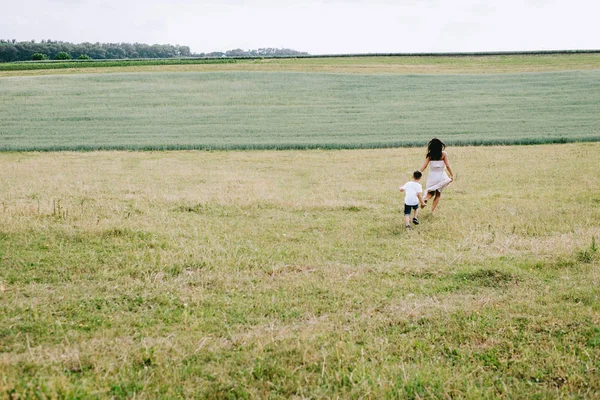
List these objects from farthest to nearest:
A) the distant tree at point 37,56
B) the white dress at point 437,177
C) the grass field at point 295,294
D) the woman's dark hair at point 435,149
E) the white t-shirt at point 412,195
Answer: the distant tree at point 37,56, the white dress at point 437,177, the woman's dark hair at point 435,149, the white t-shirt at point 412,195, the grass field at point 295,294

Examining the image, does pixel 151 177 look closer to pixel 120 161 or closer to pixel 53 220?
pixel 120 161

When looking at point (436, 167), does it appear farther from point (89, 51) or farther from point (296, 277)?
point (89, 51)

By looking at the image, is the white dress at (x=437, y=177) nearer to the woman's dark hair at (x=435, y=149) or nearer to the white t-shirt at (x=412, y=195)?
the woman's dark hair at (x=435, y=149)

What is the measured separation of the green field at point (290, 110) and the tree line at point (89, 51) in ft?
227

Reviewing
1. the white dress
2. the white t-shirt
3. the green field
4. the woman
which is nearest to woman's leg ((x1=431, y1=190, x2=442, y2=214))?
the woman

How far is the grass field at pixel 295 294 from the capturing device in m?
5.18

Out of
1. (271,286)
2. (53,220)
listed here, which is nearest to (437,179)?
(271,286)

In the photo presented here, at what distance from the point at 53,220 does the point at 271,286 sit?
6091mm

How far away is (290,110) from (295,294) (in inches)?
1241

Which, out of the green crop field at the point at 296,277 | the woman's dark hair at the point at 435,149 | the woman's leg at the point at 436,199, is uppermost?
the woman's dark hair at the point at 435,149

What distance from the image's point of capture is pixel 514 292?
7457mm

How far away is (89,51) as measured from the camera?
431ft

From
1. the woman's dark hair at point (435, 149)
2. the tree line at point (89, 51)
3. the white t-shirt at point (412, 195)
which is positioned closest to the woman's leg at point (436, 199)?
the woman's dark hair at point (435, 149)

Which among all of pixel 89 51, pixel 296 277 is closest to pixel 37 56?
pixel 89 51
